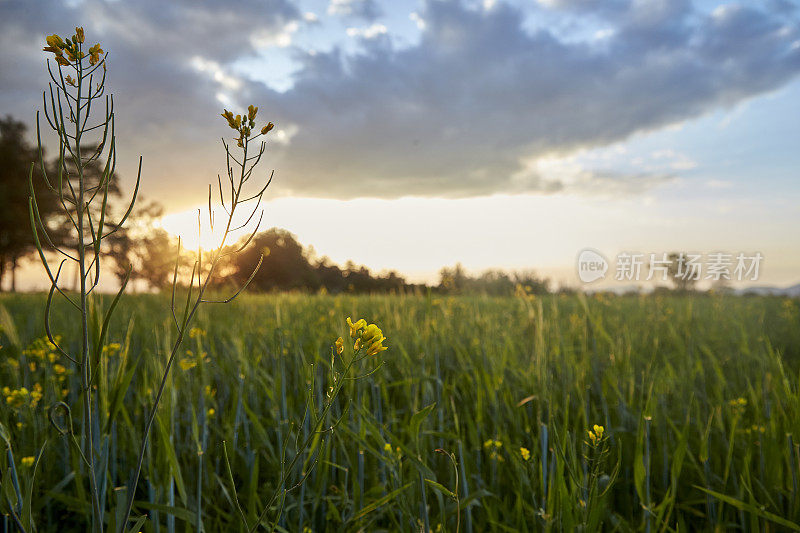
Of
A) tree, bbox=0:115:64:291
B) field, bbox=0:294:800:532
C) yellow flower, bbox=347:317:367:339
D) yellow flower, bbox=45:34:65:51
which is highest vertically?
tree, bbox=0:115:64:291

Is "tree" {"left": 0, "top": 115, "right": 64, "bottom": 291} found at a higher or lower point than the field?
higher

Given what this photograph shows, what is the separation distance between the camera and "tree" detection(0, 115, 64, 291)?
1841 cm

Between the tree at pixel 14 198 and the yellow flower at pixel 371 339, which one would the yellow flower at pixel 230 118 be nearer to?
the yellow flower at pixel 371 339

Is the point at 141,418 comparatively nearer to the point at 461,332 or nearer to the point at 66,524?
the point at 66,524

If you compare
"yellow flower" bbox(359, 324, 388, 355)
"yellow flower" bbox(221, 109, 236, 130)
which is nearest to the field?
"yellow flower" bbox(359, 324, 388, 355)

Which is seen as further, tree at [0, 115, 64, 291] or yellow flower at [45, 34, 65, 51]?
tree at [0, 115, 64, 291]

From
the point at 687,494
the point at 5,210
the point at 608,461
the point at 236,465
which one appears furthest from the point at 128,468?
the point at 5,210

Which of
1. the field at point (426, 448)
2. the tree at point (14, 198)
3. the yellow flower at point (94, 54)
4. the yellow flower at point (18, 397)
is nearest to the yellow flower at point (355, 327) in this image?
the field at point (426, 448)

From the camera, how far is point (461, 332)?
150 inches

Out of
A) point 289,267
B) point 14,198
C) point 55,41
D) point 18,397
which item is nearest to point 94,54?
point 55,41

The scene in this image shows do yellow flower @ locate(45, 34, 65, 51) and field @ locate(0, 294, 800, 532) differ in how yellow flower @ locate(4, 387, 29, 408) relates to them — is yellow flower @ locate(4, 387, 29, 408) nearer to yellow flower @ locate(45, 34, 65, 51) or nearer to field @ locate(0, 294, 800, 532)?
field @ locate(0, 294, 800, 532)

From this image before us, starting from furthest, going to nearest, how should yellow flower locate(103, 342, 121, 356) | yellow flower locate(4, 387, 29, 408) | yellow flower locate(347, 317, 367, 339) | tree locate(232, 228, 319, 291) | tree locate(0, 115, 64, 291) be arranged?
tree locate(232, 228, 319, 291), tree locate(0, 115, 64, 291), yellow flower locate(103, 342, 121, 356), yellow flower locate(4, 387, 29, 408), yellow flower locate(347, 317, 367, 339)

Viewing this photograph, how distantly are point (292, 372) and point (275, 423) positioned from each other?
0.94m

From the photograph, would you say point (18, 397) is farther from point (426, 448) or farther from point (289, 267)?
point (289, 267)
